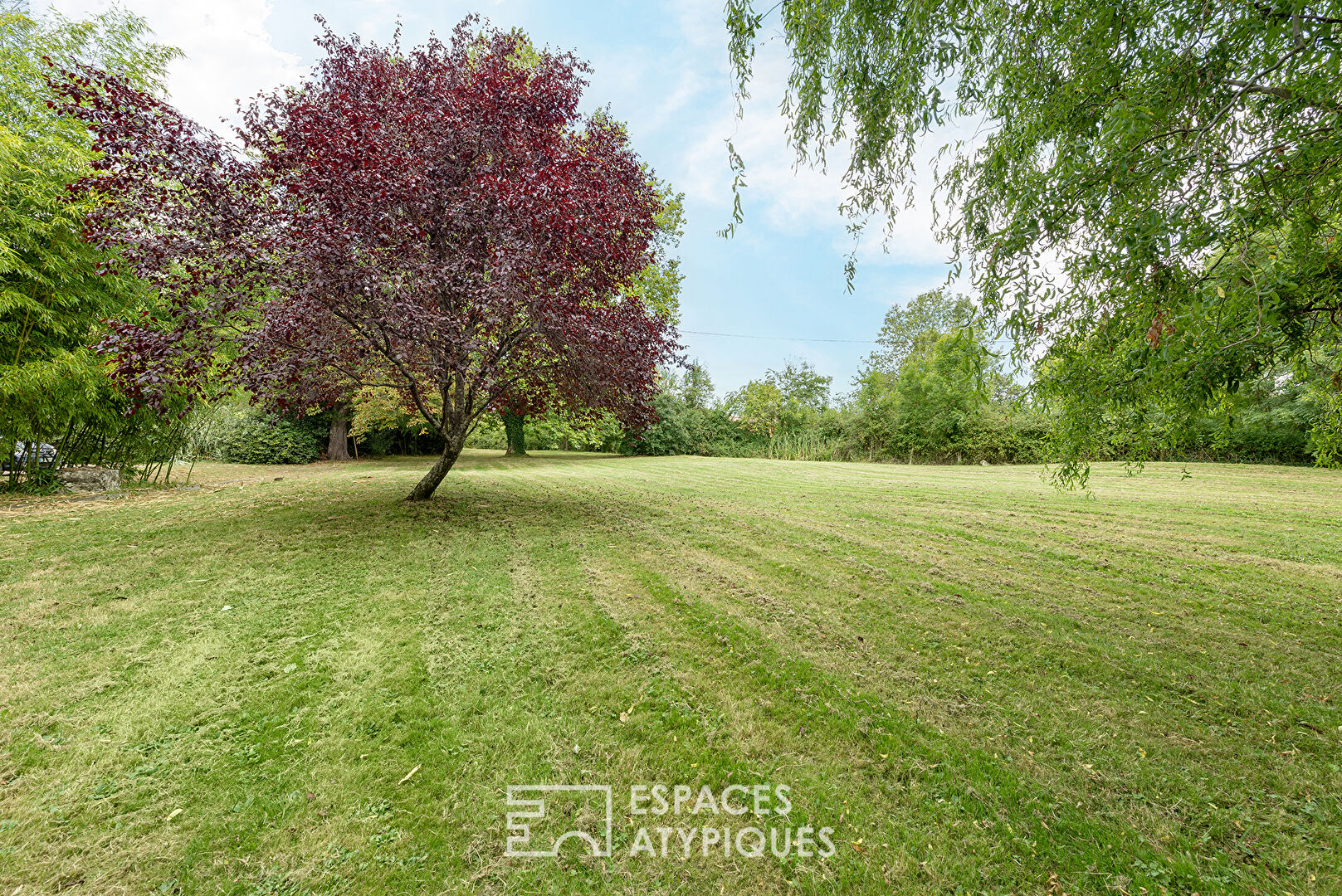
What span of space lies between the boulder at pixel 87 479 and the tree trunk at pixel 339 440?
31.2 feet

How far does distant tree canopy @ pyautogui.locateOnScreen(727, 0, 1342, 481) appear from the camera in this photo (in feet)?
7.56

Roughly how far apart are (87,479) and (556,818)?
10732mm

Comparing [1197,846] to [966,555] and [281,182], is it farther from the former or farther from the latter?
[281,182]

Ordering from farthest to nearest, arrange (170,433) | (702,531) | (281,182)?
(170,433), (702,531), (281,182)

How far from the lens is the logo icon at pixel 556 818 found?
157cm

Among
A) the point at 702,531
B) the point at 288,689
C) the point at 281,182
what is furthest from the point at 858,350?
the point at 288,689

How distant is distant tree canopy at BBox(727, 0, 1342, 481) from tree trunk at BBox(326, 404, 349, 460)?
18440 millimetres

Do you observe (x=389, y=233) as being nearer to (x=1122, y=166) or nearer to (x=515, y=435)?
(x=1122, y=166)

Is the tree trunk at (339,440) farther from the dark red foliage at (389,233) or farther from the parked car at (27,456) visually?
the dark red foliage at (389,233)

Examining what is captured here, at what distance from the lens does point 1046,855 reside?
4.99 ft

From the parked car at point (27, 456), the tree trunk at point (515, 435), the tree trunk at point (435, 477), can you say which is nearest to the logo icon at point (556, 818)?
the tree trunk at point (435, 477)

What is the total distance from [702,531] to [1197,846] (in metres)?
4.43

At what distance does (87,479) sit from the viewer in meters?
7.62

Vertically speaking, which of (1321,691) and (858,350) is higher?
(858,350)
